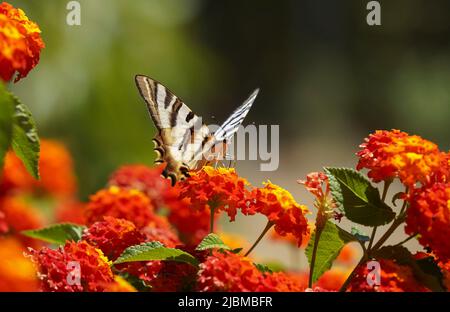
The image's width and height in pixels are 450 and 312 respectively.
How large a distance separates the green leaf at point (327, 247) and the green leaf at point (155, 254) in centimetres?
32

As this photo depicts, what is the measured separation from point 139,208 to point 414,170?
0.93 m

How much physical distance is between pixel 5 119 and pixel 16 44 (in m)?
0.21

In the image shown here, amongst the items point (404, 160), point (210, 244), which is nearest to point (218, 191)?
point (210, 244)

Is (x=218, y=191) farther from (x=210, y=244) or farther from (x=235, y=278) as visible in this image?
(x=235, y=278)

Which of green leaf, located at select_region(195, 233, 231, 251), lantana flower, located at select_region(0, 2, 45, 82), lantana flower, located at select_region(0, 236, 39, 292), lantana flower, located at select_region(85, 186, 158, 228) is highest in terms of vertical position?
lantana flower, located at select_region(0, 2, 45, 82)

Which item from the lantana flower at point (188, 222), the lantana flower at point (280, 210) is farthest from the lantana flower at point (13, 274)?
the lantana flower at point (188, 222)

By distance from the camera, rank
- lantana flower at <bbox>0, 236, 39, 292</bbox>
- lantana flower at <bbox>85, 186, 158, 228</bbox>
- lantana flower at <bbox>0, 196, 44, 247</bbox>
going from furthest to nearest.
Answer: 1. lantana flower at <bbox>0, 196, 44, 247</bbox>
2. lantana flower at <bbox>85, 186, 158, 228</bbox>
3. lantana flower at <bbox>0, 236, 39, 292</bbox>

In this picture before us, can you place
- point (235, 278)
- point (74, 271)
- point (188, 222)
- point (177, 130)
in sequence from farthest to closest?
point (188, 222), point (177, 130), point (74, 271), point (235, 278)

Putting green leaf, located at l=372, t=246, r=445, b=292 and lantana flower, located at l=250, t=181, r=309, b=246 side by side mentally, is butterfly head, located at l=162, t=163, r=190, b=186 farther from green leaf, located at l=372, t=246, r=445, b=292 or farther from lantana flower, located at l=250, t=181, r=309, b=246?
green leaf, located at l=372, t=246, r=445, b=292

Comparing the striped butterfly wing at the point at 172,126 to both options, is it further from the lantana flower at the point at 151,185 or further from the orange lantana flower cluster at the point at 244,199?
the lantana flower at the point at 151,185

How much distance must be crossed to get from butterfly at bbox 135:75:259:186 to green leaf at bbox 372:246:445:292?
58cm

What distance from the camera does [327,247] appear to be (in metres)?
1.89

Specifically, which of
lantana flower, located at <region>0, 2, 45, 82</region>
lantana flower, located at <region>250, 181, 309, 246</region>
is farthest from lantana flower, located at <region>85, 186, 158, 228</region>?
lantana flower, located at <region>0, 2, 45, 82</region>

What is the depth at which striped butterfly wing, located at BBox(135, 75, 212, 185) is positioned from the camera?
2.19 metres
